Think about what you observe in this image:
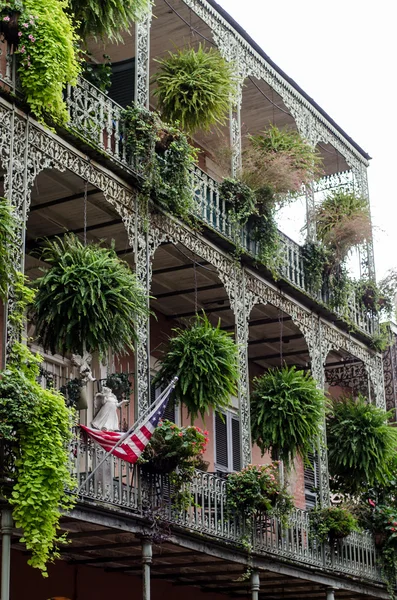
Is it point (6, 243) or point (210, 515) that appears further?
point (210, 515)

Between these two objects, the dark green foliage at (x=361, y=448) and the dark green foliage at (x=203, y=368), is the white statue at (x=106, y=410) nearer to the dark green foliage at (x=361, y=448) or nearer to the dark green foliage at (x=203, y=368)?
the dark green foliage at (x=203, y=368)

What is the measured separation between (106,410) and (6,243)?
306cm

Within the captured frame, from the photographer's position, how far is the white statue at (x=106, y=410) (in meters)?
13.3

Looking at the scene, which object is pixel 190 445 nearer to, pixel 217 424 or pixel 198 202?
pixel 198 202

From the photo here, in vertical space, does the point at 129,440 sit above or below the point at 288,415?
below

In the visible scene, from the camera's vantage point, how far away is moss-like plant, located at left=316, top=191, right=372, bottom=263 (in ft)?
64.4

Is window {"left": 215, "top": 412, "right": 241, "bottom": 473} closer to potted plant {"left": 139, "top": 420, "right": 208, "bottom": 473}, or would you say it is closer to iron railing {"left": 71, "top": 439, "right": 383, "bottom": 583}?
iron railing {"left": 71, "top": 439, "right": 383, "bottom": 583}

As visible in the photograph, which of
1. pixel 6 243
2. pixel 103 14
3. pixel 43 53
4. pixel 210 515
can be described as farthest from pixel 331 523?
pixel 43 53

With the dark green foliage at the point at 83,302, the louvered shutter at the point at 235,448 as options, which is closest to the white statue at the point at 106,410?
the dark green foliage at the point at 83,302

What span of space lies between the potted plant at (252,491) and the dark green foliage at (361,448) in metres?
3.69

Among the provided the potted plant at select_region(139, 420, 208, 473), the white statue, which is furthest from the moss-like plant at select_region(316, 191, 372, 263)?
the potted plant at select_region(139, 420, 208, 473)

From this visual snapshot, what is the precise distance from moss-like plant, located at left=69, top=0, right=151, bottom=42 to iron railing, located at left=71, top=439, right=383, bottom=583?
5.12m

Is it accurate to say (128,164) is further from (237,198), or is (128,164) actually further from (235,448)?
(235,448)

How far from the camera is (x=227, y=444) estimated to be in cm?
1891
